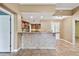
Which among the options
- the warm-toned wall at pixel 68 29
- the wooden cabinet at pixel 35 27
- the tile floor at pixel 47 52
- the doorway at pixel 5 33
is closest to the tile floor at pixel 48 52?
the tile floor at pixel 47 52

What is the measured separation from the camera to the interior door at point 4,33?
743 cm

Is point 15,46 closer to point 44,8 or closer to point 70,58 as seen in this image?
point 44,8

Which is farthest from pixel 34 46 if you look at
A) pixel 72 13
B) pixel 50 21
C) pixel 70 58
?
pixel 50 21

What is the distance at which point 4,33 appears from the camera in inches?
295

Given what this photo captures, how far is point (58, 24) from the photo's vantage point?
18062mm

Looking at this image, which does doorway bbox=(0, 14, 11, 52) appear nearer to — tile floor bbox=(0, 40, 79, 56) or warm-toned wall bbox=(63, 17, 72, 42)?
tile floor bbox=(0, 40, 79, 56)

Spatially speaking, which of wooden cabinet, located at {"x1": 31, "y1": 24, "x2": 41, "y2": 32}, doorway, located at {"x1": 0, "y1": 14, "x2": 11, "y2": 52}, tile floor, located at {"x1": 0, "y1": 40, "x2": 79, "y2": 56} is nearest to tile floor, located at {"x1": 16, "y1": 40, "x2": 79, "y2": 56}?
tile floor, located at {"x1": 0, "y1": 40, "x2": 79, "y2": 56}

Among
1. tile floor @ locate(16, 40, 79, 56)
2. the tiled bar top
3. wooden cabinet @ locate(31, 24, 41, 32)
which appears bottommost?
tile floor @ locate(16, 40, 79, 56)

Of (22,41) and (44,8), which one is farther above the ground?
(44,8)

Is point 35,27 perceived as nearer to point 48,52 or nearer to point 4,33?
point 48,52

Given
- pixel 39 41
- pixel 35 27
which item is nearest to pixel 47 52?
pixel 39 41

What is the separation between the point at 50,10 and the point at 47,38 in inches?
67.2

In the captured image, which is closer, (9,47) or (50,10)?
(9,47)

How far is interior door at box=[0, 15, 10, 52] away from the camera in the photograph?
293 inches
